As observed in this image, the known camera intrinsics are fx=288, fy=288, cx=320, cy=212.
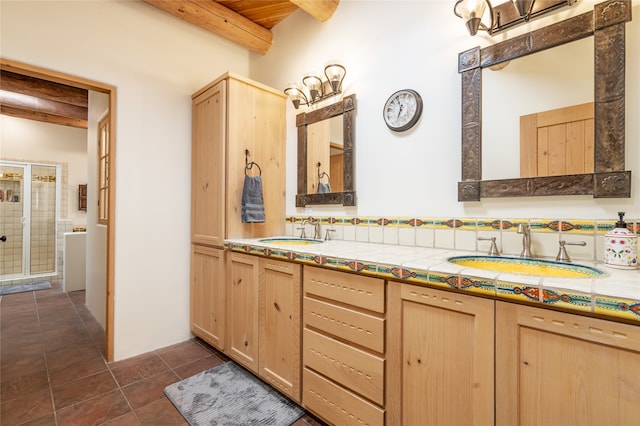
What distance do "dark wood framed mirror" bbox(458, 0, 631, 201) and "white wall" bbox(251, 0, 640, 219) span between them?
0.11 feet

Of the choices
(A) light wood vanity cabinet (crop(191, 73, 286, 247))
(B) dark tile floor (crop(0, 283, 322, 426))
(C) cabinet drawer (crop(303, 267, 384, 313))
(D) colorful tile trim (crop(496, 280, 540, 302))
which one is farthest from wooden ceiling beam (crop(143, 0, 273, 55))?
(D) colorful tile trim (crop(496, 280, 540, 302))

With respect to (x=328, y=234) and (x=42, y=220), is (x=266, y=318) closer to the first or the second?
(x=328, y=234)

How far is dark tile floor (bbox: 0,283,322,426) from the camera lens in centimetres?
154

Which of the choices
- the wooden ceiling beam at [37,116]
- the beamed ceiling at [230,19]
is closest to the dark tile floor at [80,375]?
the beamed ceiling at [230,19]

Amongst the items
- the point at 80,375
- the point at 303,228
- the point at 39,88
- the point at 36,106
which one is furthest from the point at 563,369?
the point at 36,106

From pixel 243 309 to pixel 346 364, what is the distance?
34.1 inches

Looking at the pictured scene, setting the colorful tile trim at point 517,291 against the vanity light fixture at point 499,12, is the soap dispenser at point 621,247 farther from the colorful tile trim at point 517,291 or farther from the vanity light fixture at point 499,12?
the vanity light fixture at point 499,12

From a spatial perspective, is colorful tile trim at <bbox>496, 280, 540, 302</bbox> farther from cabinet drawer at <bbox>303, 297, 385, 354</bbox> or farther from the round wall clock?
the round wall clock

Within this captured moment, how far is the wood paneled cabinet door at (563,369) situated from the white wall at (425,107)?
686 mm

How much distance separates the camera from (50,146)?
15.7ft

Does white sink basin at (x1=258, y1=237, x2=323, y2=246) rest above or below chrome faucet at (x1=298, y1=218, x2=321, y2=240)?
below

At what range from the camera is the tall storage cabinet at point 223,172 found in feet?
7.00

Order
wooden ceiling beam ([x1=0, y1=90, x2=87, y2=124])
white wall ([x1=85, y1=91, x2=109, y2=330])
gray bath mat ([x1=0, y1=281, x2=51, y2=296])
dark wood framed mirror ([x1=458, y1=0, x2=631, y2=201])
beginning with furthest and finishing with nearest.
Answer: gray bath mat ([x1=0, y1=281, x2=51, y2=296])
wooden ceiling beam ([x1=0, y1=90, x2=87, y2=124])
white wall ([x1=85, y1=91, x2=109, y2=330])
dark wood framed mirror ([x1=458, y1=0, x2=631, y2=201])

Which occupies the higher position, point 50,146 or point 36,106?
point 36,106
